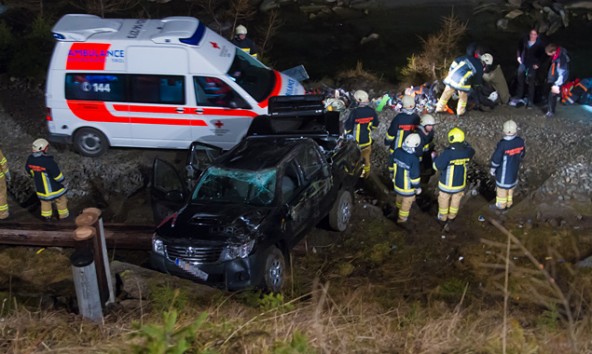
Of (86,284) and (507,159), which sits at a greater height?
(86,284)

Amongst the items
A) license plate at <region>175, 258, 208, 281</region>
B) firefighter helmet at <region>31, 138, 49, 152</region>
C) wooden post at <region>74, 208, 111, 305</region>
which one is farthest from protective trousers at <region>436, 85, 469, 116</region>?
wooden post at <region>74, 208, 111, 305</region>

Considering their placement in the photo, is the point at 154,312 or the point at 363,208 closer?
the point at 154,312

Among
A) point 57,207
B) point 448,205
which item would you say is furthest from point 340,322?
point 57,207

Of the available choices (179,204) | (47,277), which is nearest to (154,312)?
(179,204)

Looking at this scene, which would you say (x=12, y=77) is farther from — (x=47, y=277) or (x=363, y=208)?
(x=363, y=208)

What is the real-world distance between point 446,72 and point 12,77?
9138 millimetres

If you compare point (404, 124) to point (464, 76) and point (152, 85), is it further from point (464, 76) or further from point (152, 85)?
point (152, 85)

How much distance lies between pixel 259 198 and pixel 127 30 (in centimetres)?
469

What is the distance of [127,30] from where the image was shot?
476 inches

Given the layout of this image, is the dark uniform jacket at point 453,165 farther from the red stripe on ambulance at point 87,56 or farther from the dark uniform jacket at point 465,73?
the red stripe on ambulance at point 87,56

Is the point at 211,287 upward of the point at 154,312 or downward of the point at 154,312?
downward

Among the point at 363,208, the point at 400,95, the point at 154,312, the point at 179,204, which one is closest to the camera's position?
the point at 154,312

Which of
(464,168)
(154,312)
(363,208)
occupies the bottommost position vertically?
(363,208)

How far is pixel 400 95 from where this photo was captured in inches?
555
